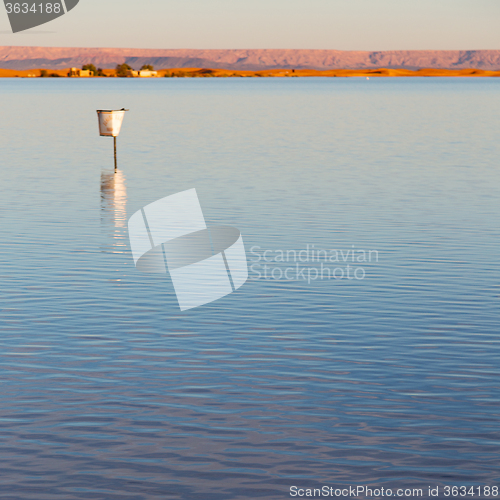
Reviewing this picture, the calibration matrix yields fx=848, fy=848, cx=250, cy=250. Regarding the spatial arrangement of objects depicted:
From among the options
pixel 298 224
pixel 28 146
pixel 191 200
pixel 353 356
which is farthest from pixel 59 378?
pixel 28 146

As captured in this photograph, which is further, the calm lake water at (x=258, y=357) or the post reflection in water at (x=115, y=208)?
the post reflection in water at (x=115, y=208)

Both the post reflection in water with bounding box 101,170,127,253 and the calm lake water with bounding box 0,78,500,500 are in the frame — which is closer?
the calm lake water with bounding box 0,78,500,500

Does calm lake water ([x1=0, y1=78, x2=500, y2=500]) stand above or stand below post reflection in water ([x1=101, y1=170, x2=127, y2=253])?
above

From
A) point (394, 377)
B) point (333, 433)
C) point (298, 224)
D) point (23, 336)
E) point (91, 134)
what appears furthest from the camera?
point (91, 134)

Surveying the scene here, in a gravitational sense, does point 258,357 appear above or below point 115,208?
above

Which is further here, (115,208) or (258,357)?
(115,208)

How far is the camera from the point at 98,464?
1080 cm

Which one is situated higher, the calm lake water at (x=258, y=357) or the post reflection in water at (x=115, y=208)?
the calm lake water at (x=258, y=357)

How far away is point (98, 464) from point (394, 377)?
18.2 ft

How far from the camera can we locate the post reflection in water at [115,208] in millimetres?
28016

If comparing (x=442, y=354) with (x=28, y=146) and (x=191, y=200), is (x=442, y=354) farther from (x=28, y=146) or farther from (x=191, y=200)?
(x=28, y=146)

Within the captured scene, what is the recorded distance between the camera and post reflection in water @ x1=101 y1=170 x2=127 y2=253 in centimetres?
2802

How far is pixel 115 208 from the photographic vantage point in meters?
34.6

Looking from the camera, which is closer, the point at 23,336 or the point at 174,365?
the point at 174,365
